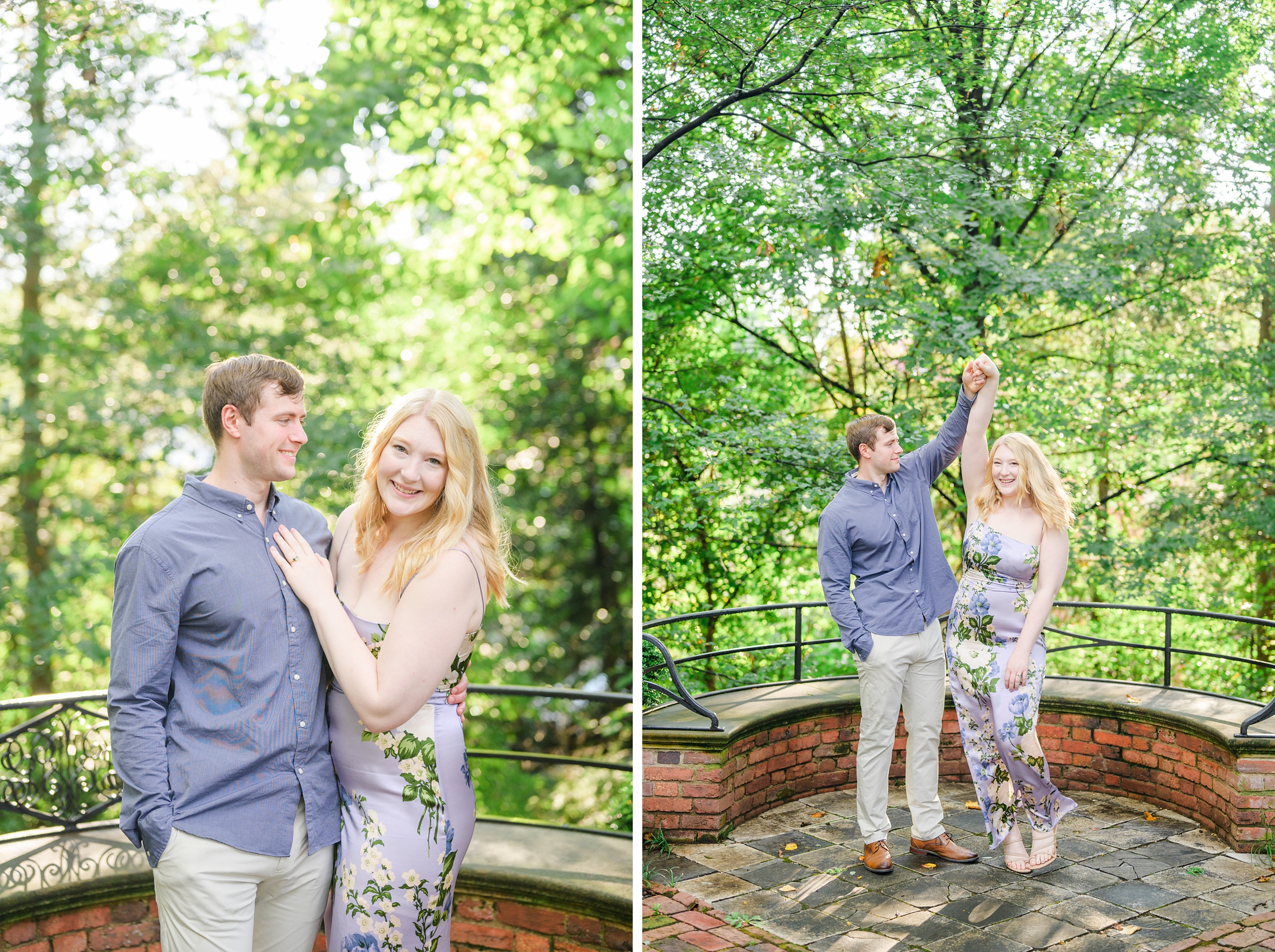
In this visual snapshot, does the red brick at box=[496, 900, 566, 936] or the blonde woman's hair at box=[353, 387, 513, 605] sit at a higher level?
the blonde woman's hair at box=[353, 387, 513, 605]

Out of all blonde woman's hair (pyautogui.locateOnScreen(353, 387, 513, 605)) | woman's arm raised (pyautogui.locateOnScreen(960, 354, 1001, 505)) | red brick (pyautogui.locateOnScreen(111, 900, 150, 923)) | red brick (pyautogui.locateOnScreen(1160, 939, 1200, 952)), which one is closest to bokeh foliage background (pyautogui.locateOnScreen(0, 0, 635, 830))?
red brick (pyautogui.locateOnScreen(111, 900, 150, 923))

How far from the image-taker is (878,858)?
3.39m

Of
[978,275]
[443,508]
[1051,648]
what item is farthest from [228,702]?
[1051,648]

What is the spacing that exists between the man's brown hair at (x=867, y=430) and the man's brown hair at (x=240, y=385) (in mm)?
2180

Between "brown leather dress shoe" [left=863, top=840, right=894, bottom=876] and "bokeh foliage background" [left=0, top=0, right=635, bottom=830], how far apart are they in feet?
11.1

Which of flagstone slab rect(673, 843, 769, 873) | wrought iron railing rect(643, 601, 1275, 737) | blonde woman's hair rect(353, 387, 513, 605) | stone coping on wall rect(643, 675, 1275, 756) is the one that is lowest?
flagstone slab rect(673, 843, 769, 873)

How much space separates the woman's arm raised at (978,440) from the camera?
3.38 m

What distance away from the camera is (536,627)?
8.02m

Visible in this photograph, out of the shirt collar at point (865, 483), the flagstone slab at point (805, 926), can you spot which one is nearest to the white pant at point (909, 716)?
the flagstone slab at point (805, 926)

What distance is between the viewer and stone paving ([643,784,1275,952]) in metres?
2.94

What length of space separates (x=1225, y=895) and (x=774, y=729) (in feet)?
5.23

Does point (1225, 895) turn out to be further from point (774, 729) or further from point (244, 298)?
point (244, 298)

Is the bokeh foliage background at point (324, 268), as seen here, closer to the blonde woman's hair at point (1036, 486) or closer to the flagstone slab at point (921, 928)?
the flagstone slab at point (921, 928)

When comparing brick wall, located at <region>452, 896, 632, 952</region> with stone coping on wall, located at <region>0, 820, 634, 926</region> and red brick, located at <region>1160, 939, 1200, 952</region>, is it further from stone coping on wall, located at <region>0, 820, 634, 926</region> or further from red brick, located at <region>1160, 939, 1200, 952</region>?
red brick, located at <region>1160, 939, 1200, 952</region>
